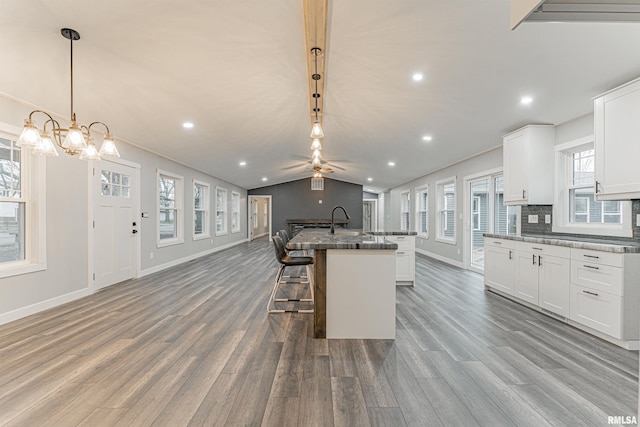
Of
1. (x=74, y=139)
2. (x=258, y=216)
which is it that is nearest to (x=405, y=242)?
(x=74, y=139)

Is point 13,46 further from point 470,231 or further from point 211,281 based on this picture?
point 470,231

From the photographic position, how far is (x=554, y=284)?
3293 mm

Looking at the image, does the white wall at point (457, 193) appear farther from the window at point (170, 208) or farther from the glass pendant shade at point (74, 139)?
the window at point (170, 208)

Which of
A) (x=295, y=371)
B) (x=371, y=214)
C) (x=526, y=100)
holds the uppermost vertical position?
(x=526, y=100)

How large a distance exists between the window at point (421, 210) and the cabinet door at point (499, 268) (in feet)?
14.6

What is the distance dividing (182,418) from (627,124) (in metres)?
4.14

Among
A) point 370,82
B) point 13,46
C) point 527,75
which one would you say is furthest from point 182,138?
point 527,75

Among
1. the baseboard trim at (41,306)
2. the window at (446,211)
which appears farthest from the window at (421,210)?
the baseboard trim at (41,306)

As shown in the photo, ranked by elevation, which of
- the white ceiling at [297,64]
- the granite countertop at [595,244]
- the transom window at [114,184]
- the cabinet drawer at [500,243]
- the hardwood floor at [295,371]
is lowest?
the hardwood floor at [295,371]

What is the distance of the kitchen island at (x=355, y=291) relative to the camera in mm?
2803

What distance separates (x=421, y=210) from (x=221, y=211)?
630cm

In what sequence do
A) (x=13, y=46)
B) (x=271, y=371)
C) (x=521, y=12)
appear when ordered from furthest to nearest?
(x=13, y=46) → (x=271, y=371) → (x=521, y=12)

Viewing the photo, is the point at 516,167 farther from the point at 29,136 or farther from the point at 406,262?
the point at 29,136

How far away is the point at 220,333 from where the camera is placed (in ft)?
9.52
